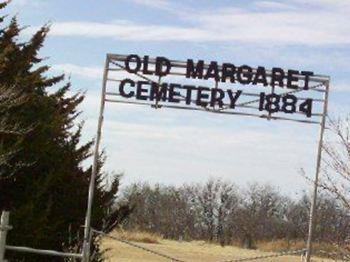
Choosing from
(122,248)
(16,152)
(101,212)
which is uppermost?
(16,152)

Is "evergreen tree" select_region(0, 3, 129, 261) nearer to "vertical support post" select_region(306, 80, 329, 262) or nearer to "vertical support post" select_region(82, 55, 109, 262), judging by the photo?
"vertical support post" select_region(82, 55, 109, 262)

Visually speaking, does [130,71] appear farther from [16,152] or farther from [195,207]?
[195,207]

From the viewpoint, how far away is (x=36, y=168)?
16.7 metres

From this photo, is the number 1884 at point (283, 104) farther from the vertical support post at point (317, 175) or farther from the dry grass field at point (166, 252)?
the dry grass field at point (166, 252)

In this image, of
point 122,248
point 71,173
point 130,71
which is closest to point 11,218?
point 71,173

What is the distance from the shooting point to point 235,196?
6906cm

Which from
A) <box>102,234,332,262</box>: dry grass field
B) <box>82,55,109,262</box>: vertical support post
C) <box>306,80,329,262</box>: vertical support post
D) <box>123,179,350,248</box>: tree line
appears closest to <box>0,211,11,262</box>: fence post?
<box>82,55,109,262</box>: vertical support post

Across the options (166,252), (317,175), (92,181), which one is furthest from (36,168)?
(166,252)

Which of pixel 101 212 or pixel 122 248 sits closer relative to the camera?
pixel 101 212

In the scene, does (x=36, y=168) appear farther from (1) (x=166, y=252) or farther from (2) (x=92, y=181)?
(1) (x=166, y=252)

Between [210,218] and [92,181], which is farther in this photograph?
[210,218]

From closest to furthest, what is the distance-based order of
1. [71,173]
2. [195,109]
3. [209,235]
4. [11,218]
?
[195,109], [11,218], [71,173], [209,235]

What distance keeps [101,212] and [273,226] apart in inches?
2083

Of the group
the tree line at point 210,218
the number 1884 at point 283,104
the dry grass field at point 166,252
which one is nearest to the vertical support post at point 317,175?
the number 1884 at point 283,104
